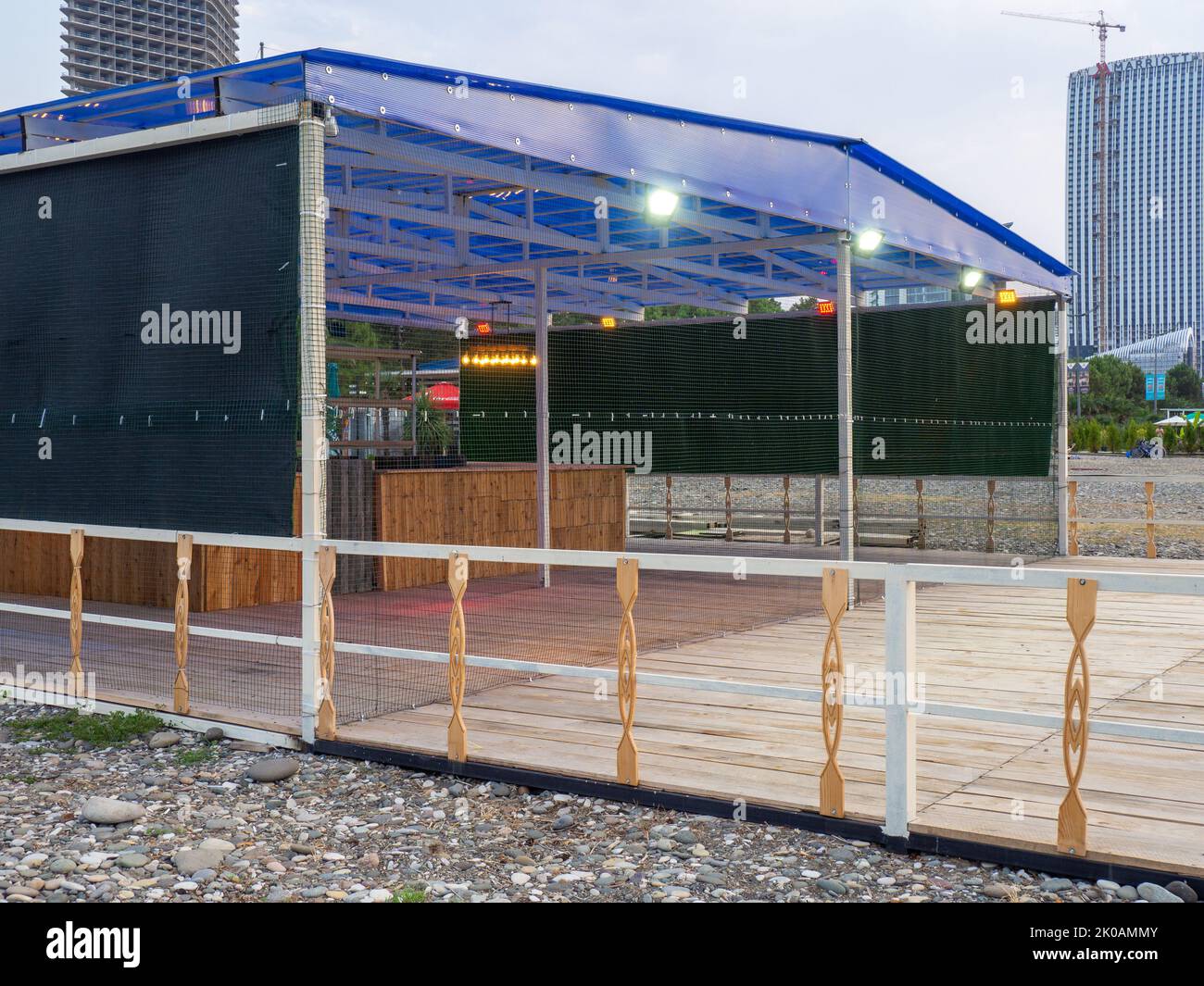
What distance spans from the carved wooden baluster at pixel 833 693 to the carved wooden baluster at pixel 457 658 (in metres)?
1.56

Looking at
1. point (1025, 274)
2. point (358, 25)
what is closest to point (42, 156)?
point (1025, 274)

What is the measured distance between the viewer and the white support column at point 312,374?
5594 millimetres

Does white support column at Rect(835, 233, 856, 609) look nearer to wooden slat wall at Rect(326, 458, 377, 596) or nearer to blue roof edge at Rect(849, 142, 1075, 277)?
blue roof edge at Rect(849, 142, 1075, 277)

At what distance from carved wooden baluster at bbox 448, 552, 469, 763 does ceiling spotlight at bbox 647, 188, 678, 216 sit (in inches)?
169

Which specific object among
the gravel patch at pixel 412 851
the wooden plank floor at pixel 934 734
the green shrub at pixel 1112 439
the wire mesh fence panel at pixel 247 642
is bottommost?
the gravel patch at pixel 412 851

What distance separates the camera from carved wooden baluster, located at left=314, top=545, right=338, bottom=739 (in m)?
5.59

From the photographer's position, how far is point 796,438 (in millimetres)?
14781

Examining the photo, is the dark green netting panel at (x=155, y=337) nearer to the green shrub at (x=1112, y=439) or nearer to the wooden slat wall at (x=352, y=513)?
the wooden slat wall at (x=352, y=513)

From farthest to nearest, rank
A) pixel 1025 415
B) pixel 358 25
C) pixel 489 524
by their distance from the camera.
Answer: pixel 358 25
pixel 1025 415
pixel 489 524

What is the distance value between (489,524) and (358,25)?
109059 millimetres

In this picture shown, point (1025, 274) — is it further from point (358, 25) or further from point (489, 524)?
point (358, 25)

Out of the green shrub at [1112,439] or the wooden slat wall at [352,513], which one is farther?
the green shrub at [1112,439]

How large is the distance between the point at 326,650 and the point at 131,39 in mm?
155549

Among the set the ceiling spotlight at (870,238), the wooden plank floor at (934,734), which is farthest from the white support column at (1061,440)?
the wooden plank floor at (934,734)
